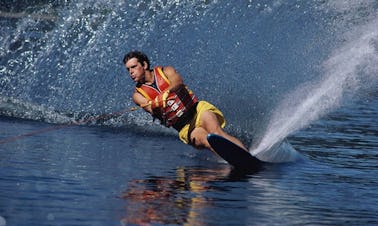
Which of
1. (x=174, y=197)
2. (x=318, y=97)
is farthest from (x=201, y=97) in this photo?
(x=174, y=197)

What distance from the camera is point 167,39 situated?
51.1 feet

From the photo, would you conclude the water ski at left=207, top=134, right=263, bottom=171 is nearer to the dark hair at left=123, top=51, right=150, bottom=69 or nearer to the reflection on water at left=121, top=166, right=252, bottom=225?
the reflection on water at left=121, top=166, right=252, bottom=225

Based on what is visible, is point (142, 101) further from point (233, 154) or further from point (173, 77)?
point (233, 154)

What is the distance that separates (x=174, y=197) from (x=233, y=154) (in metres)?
2.09

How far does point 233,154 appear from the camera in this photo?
955 centimetres

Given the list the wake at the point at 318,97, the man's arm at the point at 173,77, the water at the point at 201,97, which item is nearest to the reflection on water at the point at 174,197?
the water at the point at 201,97

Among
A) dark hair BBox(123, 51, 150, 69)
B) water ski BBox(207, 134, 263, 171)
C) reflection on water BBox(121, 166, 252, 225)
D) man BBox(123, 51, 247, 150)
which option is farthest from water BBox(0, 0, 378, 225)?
dark hair BBox(123, 51, 150, 69)

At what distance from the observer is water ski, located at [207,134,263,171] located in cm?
945

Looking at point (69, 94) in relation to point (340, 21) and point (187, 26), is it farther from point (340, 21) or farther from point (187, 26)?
point (340, 21)

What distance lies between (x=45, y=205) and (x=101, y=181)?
134 cm

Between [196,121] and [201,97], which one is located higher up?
[201,97]

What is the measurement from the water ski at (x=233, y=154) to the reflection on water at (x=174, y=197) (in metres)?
0.19

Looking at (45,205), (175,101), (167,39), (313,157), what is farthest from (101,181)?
(167,39)

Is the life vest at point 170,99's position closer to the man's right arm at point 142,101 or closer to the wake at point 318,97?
the man's right arm at point 142,101
